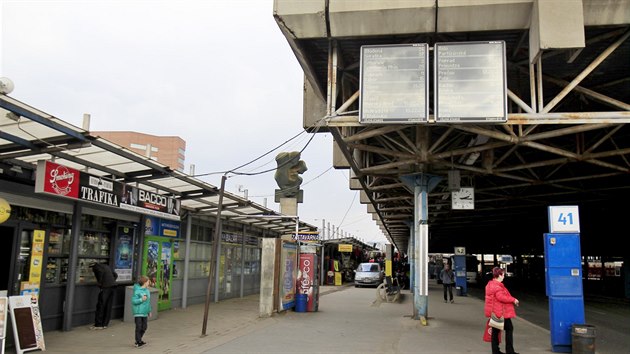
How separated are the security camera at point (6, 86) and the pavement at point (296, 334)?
4833mm

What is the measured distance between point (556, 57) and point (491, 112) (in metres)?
2.95

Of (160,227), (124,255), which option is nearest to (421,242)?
(160,227)

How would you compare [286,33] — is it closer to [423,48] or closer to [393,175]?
[423,48]

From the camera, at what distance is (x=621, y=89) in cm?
1327

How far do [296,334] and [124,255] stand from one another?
546 centimetres

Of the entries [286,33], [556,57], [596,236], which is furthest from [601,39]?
[596,236]

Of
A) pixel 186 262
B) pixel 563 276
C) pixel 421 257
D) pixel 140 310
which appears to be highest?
pixel 421 257

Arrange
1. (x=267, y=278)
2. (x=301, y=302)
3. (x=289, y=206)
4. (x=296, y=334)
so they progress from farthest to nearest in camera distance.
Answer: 1. (x=289, y=206)
2. (x=301, y=302)
3. (x=267, y=278)
4. (x=296, y=334)

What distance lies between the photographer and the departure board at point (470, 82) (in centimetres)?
1017

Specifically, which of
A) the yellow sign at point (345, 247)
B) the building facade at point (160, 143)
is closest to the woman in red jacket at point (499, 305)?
→ the yellow sign at point (345, 247)

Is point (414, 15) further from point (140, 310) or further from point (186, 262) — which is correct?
point (186, 262)

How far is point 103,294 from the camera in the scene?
12.2 metres

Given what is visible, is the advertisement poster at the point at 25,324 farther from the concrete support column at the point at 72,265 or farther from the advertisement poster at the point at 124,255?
the advertisement poster at the point at 124,255

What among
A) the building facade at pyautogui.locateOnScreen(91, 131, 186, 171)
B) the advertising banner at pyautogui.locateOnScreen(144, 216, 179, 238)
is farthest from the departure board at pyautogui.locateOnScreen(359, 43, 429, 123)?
the building facade at pyautogui.locateOnScreen(91, 131, 186, 171)
